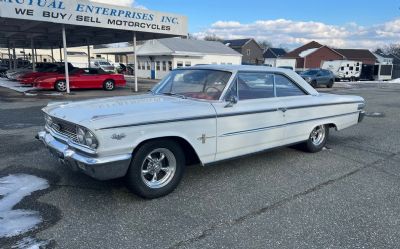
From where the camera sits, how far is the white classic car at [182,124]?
3584 mm

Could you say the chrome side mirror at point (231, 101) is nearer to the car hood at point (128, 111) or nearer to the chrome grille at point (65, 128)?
the car hood at point (128, 111)

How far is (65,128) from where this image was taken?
13.2ft

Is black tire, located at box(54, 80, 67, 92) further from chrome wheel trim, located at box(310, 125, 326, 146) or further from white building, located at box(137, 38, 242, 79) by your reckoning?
chrome wheel trim, located at box(310, 125, 326, 146)

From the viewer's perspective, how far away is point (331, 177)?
4949 mm

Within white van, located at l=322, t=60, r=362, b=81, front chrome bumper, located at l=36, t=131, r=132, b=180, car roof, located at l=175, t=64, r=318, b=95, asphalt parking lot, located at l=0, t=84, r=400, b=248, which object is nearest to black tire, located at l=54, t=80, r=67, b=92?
asphalt parking lot, located at l=0, t=84, r=400, b=248

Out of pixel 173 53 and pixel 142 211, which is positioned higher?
pixel 173 53

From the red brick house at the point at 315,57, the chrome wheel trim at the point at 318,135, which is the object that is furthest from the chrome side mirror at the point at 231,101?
the red brick house at the point at 315,57

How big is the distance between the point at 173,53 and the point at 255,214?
30613mm

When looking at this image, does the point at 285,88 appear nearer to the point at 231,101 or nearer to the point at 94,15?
the point at 231,101

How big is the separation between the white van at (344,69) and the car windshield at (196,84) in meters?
37.9

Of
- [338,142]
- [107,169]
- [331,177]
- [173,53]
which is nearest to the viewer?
[107,169]

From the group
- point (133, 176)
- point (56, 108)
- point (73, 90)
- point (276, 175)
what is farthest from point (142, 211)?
point (73, 90)

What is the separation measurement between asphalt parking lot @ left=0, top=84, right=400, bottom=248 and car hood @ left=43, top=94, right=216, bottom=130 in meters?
0.98

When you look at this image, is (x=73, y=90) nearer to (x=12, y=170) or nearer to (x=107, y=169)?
(x=12, y=170)
